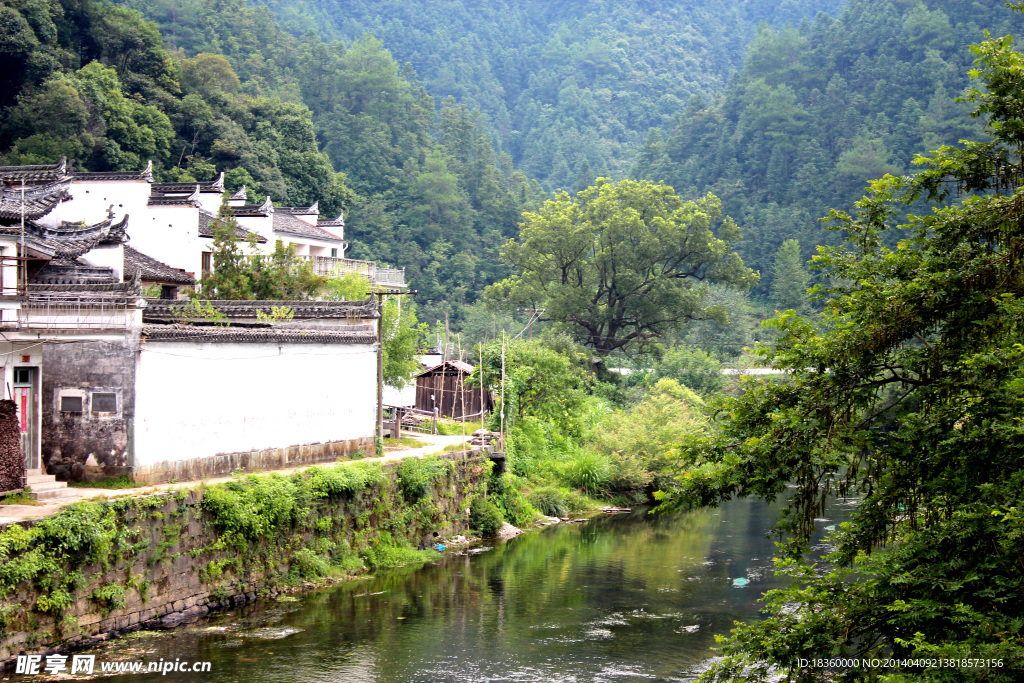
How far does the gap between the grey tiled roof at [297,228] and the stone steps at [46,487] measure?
20.9 m

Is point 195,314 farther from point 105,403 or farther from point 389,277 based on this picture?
point 389,277

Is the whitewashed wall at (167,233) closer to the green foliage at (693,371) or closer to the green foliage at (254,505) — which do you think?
the green foliage at (254,505)

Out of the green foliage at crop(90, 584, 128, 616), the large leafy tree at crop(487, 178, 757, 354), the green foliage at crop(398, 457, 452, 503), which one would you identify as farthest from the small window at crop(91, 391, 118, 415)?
the large leafy tree at crop(487, 178, 757, 354)

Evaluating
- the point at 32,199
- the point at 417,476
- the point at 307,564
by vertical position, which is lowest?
the point at 307,564

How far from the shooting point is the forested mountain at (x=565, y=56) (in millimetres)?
109938

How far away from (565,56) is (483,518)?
104286 mm

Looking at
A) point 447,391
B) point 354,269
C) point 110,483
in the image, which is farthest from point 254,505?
point 354,269

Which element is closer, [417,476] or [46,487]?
[46,487]

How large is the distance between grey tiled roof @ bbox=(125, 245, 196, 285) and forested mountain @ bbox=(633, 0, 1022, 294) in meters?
52.4

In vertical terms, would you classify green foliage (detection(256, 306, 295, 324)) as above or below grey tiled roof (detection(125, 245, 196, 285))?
below

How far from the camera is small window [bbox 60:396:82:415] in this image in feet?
63.6

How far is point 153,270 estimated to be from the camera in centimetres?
2959

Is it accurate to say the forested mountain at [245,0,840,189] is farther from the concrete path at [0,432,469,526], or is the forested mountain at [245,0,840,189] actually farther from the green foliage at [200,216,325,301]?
the concrete path at [0,432,469,526]

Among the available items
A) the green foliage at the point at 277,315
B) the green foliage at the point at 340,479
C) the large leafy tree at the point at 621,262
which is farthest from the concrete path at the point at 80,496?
the large leafy tree at the point at 621,262
